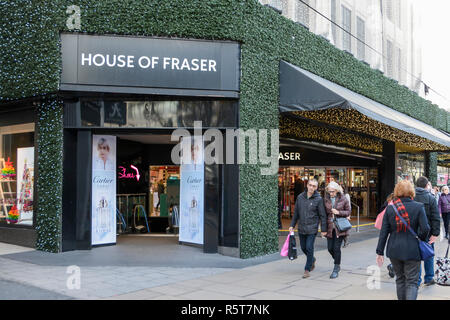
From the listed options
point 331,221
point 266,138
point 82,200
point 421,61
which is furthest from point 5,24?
point 421,61

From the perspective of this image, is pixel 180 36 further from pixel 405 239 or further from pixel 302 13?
pixel 405 239

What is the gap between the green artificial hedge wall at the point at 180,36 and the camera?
985 cm

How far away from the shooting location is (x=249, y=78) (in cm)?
1017

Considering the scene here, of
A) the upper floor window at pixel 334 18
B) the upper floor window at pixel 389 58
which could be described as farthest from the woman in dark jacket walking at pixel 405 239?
the upper floor window at pixel 389 58

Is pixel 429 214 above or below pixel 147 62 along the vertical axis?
below

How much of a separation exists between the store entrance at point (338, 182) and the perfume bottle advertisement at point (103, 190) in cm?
838

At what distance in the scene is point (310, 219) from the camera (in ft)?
26.2

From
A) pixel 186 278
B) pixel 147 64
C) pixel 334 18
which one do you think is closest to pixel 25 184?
pixel 147 64

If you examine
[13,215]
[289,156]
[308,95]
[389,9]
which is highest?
[389,9]

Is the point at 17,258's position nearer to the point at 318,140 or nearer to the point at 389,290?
the point at 389,290

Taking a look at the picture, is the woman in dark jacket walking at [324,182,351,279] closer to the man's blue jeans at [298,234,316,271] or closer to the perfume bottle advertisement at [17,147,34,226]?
the man's blue jeans at [298,234,316,271]

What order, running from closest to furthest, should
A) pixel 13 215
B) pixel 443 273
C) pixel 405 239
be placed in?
pixel 405 239, pixel 443 273, pixel 13 215

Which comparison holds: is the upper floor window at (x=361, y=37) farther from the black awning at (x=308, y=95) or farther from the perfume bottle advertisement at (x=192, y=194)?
the perfume bottle advertisement at (x=192, y=194)

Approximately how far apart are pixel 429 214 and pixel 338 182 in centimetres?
1252
